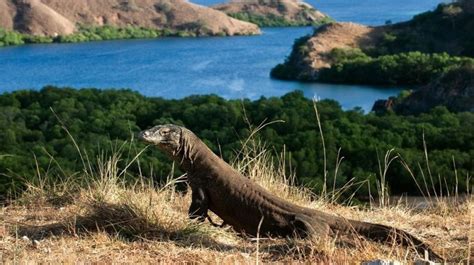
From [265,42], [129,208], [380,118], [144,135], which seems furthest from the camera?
[265,42]

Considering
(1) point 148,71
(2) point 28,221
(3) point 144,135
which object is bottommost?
(1) point 148,71

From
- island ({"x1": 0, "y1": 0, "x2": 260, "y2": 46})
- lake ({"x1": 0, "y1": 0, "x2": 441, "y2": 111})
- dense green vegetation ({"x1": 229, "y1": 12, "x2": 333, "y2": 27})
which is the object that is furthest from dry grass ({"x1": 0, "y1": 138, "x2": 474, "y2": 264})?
dense green vegetation ({"x1": 229, "y1": 12, "x2": 333, "y2": 27})

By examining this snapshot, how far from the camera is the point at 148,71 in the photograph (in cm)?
6731

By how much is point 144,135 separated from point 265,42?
99319 mm

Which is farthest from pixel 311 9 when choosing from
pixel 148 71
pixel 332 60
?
pixel 148 71

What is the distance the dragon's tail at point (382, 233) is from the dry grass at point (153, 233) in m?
0.07

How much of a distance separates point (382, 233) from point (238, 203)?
Result: 0.88 meters

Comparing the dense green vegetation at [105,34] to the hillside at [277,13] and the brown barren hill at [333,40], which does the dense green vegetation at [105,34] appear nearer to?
the hillside at [277,13]

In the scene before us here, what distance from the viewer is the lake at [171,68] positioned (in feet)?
189

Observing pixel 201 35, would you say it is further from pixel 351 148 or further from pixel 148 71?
pixel 351 148

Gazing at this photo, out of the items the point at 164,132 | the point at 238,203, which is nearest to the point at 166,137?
the point at 164,132

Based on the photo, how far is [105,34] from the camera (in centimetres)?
10931

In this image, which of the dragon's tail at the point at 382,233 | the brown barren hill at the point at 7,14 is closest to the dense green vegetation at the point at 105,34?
the brown barren hill at the point at 7,14

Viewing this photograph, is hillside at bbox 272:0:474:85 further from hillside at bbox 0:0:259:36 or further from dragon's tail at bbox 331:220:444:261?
dragon's tail at bbox 331:220:444:261
